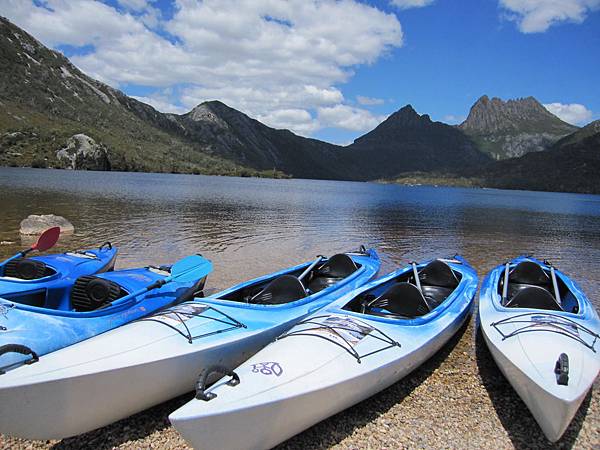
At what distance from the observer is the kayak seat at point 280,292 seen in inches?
306

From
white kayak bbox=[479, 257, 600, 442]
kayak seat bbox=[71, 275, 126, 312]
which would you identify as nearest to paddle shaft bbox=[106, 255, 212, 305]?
kayak seat bbox=[71, 275, 126, 312]

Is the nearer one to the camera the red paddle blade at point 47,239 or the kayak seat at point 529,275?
the red paddle blade at point 47,239

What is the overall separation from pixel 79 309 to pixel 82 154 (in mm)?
130804

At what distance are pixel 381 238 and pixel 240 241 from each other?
853cm

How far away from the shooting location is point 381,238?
79.8 feet

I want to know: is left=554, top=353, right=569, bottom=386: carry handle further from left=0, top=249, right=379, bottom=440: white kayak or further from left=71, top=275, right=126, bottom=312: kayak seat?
left=71, top=275, right=126, bottom=312: kayak seat

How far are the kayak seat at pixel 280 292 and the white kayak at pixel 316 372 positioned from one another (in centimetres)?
91

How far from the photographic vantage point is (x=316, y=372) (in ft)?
15.9

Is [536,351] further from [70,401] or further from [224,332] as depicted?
[70,401]

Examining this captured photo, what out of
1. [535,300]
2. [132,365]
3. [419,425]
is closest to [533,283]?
[535,300]

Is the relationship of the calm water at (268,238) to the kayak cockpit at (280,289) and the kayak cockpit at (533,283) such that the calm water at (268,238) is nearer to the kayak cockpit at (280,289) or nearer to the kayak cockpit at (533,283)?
the kayak cockpit at (533,283)

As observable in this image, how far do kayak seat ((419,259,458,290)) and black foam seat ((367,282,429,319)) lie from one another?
219cm

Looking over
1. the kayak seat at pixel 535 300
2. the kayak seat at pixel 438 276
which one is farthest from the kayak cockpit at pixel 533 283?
the kayak seat at pixel 438 276

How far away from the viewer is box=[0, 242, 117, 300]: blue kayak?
6785mm
